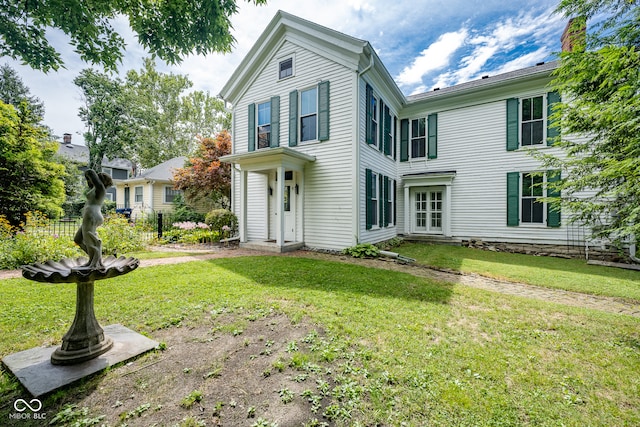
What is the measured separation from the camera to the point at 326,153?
833 centimetres

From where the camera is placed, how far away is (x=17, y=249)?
5.79 meters

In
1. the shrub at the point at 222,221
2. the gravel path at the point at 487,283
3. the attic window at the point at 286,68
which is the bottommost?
the gravel path at the point at 487,283

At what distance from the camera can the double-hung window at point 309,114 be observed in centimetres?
859

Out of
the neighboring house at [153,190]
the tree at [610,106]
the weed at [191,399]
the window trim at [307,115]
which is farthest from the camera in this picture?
the neighboring house at [153,190]

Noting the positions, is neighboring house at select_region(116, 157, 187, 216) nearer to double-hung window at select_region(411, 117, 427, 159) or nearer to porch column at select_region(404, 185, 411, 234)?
porch column at select_region(404, 185, 411, 234)

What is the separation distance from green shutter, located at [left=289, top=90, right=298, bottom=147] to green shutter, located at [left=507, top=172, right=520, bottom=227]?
8005 mm

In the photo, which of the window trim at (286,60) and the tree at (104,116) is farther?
the tree at (104,116)

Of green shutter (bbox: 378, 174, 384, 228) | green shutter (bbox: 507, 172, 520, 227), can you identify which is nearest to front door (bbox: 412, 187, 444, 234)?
green shutter (bbox: 507, 172, 520, 227)

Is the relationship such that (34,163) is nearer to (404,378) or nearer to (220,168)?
(220,168)

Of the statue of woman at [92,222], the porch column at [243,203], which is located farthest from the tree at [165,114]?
the statue of woman at [92,222]

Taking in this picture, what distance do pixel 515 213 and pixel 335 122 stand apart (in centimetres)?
737

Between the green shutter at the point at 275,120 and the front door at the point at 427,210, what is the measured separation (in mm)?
6296

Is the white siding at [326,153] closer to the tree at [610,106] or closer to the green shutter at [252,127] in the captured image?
the green shutter at [252,127]

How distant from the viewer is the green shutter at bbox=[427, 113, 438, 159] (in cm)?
1075
